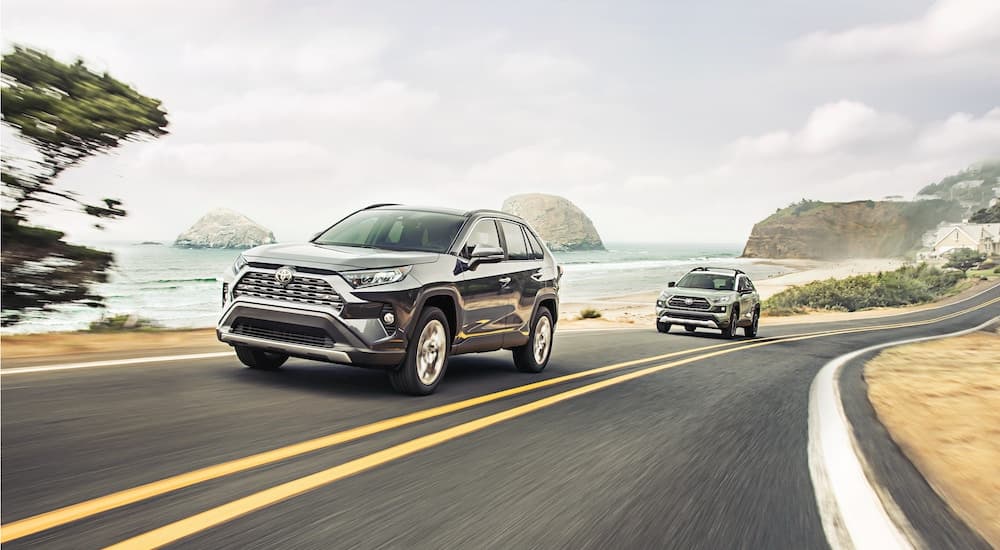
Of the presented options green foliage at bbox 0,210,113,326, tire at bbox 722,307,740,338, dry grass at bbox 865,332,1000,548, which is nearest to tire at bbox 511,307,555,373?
dry grass at bbox 865,332,1000,548

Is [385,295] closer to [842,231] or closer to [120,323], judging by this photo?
[120,323]

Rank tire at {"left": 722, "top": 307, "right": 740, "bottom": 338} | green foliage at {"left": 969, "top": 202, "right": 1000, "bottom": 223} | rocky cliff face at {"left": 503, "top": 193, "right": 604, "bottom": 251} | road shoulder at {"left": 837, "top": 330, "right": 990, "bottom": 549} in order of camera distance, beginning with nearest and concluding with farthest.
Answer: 1. road shoulder at {"left": 837, "top": 330, "right": 990, "bottom": 549}
2. tire at {"left": 722, "top": 307, "right": 740, "bottom": 338}
3. green foliage at {"left": 969, "top": 202, "right": 1000, "bottom": 223}
4. rocky cliff face at {"left": 503, "top": 193, "right": 604, "bottom": 251}

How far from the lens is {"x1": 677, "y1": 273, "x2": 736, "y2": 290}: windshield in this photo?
2256 cm

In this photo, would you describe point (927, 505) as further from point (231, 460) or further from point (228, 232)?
point (228, 232)

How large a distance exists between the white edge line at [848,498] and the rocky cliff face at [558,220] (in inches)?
6476

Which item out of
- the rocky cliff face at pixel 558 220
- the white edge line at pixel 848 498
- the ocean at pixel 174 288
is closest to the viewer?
the white edge line at pixel 848 498

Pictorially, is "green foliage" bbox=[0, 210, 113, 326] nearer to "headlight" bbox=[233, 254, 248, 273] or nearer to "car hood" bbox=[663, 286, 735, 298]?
"headlight" bbox=[233, 254, 248, 273]

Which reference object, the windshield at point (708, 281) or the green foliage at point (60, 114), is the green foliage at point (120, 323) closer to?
the green foliage at point (60, 114)

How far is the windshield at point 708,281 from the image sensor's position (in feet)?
74.0

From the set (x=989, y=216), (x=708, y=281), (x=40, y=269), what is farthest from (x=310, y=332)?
(x=989, y=216)

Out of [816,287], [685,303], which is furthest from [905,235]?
[685,303]

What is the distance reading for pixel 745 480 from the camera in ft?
16.9

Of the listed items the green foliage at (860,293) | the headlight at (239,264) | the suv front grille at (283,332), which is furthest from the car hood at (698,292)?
the green foliage at (860,293)

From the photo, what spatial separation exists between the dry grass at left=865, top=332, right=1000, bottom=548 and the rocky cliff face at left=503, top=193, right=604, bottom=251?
158 m
